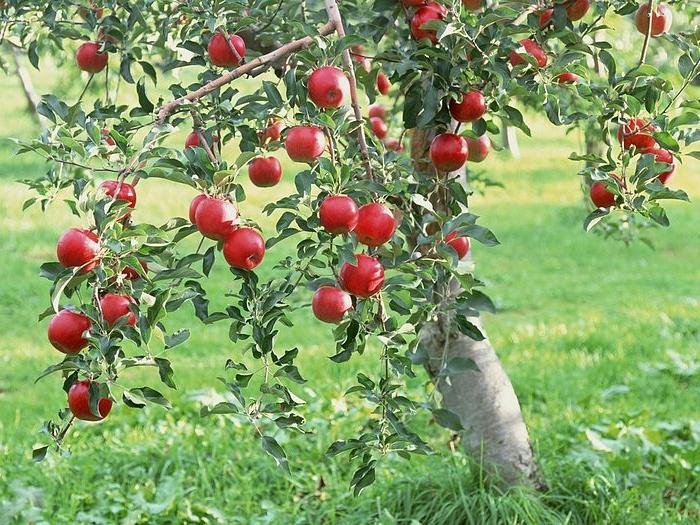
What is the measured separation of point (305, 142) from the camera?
1.53 meters

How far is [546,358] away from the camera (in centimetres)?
477

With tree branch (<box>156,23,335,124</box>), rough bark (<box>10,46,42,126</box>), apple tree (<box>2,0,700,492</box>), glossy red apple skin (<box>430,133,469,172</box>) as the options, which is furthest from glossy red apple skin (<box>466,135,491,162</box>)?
rough bark (<box>10,46,42,126</box>)

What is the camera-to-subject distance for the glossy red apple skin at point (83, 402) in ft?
4.94

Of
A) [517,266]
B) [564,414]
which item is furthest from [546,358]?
[517,266]

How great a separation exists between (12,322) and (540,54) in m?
4.99

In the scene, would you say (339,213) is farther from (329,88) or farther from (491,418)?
(491,418)

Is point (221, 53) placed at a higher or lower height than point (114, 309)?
higher

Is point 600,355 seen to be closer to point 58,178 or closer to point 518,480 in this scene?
point 518,480

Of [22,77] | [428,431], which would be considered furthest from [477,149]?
[22,77]

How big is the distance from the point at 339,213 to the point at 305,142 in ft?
0.47

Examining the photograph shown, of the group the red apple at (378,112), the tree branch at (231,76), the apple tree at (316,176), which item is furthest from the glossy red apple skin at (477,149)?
the red apple at (378,112)

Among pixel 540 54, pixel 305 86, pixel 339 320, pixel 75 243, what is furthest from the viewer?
pixel 540 54

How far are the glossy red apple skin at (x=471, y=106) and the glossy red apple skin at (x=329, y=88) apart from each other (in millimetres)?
335

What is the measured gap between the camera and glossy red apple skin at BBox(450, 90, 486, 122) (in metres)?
1.82
